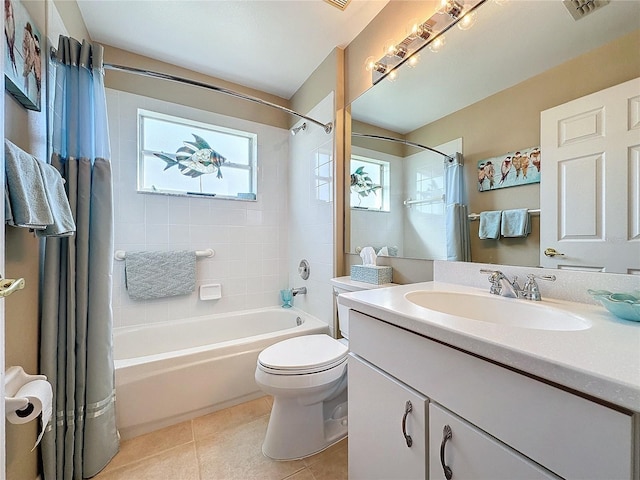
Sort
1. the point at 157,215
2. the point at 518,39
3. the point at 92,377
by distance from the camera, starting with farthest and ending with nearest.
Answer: the point at 157,215 → the point at 92,377 → the point at 518,39

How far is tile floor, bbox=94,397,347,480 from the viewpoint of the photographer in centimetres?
117

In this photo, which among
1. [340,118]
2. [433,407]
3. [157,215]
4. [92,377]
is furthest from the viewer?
[157,215]

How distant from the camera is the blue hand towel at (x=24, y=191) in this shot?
78 centimetres

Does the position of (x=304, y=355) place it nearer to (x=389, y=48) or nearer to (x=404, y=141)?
(x=404, y=141)

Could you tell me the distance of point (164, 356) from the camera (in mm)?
1466

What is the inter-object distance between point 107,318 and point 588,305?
1881 mm

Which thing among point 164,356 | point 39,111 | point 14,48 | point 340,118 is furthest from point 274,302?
point 14,48

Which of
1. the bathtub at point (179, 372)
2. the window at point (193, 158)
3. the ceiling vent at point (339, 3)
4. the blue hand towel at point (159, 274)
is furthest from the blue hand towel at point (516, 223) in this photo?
the blue hand towel at point (159, 274)

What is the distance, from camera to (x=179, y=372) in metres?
1.47

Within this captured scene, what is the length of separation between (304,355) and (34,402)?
38.3 inches

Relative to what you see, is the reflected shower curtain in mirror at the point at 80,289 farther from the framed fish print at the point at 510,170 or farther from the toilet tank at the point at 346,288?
the framed fish print at the point at 510,170

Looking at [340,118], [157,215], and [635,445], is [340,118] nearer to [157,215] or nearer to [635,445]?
[157,215]

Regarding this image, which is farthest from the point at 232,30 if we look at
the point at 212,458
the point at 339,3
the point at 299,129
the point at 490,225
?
the point at 212,458

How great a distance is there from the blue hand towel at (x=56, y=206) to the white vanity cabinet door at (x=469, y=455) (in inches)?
54.1
